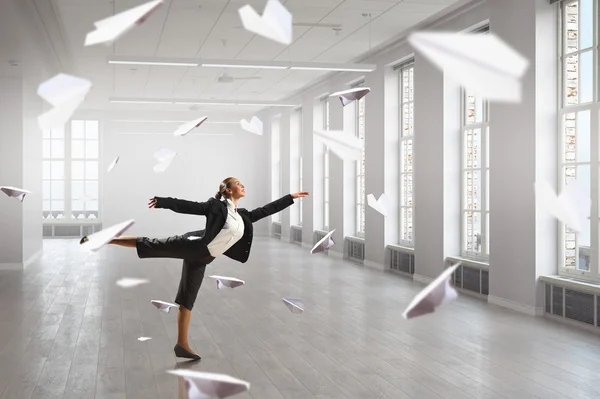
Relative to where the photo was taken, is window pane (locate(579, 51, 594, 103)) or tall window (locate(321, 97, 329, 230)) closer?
window pane (locate(579, 51, 594, 103))

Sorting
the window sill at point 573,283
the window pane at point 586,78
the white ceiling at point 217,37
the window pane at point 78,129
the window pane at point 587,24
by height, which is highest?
the white ceiling at point 217,37

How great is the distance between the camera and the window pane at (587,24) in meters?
6.32

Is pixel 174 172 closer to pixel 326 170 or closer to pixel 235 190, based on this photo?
pixel 326 170

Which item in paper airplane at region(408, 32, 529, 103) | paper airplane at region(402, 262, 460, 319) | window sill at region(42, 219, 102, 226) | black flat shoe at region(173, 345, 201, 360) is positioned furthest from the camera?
window sill at region(42, 219, 102, 226)

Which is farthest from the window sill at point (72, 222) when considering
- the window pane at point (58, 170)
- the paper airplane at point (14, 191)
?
the paper airplane at point (14, 191)

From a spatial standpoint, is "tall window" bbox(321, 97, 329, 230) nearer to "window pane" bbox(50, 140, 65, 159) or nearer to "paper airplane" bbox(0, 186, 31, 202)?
"window pane" bbox(50, 140, 65, 159)

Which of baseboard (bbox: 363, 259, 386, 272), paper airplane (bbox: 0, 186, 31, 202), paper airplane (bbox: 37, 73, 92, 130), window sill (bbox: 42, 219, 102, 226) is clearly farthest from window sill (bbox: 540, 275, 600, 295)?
window sill (bbox: 42, 219, 102, 226)

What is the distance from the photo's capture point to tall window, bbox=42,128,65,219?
18109 millimetres

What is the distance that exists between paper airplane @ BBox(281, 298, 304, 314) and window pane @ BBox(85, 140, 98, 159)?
12.2 metres

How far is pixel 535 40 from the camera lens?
21.8ft

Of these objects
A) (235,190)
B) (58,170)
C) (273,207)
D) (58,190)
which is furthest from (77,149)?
(273,207)

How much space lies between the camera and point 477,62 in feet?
5.46

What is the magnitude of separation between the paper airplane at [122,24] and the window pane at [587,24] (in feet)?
17.8

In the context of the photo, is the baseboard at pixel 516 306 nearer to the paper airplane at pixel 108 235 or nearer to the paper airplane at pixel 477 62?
the paper airplane at pixel 108 235
